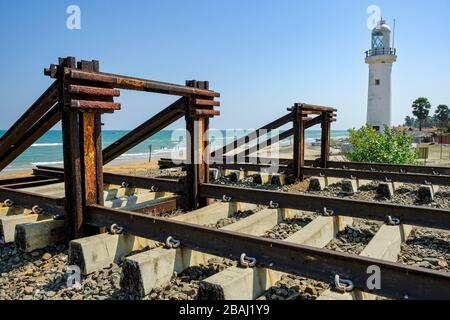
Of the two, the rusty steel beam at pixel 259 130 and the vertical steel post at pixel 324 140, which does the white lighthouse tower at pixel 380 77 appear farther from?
the rusty steel beam at pixel 259 130

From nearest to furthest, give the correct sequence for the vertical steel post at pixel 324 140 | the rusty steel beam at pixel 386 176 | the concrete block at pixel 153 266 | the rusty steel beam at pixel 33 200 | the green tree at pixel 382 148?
the concrete block at pixel 153 266, the rusty steel beam at pixel 33 200, the rusty steel beam at pixel 386 176, the vertical steel post at pixel 324 140, the green tree at pixel 382 148

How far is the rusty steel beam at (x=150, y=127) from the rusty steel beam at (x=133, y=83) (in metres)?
0.34

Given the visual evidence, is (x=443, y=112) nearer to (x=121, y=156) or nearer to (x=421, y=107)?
(x=421, y=107)

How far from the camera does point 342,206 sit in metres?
4.52

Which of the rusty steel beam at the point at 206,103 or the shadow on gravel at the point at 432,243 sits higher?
the rusty steel beam at the point at 206,103

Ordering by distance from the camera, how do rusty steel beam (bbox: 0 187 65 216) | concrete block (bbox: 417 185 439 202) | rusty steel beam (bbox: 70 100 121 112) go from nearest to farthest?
rusty steel beam (bbox: 70 100 121 112)
rusty steel beam (bbox: 0 187 65 216)
concrete block (bbox: 417 185 439 202)

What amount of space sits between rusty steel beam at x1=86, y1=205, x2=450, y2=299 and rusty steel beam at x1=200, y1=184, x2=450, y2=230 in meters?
1.75

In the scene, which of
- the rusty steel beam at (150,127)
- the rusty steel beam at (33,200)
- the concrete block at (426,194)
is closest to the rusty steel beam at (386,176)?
the concrete block at (426,194)

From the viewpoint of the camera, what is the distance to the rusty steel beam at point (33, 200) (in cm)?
449

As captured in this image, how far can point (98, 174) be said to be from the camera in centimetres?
433

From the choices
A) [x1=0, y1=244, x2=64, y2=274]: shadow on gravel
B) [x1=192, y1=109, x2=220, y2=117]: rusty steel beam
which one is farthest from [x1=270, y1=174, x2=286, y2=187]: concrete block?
[x1=0, y1=244, x2=64, y2=274]: shadow on gravel

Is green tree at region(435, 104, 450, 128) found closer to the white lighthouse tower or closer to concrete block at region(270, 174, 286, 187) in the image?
the white lighthouse tower

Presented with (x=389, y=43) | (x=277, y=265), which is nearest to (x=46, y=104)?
(x=277, y=265)

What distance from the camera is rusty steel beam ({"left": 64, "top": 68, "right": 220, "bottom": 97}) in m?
→ 3.94
